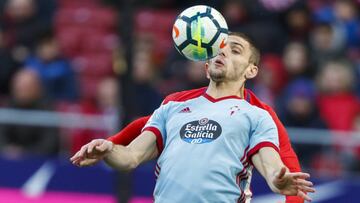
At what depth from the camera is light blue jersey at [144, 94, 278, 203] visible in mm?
7184

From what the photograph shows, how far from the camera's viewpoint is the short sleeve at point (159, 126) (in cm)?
753

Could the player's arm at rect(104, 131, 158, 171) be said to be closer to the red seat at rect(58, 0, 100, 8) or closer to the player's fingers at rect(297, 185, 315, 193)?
the player's fingers at rect(297, 185, 315, 193)

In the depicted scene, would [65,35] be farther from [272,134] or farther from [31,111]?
[272,134]

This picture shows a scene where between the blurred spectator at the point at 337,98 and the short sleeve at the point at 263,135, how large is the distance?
19.2 feet

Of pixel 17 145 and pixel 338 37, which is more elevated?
pixel 338 37

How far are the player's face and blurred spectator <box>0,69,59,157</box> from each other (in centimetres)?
602

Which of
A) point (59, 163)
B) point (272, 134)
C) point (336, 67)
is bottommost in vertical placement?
point (59, 163)

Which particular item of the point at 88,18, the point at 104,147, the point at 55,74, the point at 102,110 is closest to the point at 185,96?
the point at 104,147

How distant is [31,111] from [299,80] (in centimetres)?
297

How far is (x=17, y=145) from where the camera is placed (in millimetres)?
13430

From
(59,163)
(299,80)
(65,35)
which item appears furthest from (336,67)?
(65,35)

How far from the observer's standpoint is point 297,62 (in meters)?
13.7

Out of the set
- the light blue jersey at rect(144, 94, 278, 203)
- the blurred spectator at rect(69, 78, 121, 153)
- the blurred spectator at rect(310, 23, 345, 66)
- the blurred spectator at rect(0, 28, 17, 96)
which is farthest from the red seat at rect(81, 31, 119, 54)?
the light blue jersey at rect(144, 94, 278, 203)

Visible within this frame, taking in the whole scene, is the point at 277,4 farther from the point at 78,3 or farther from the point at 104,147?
the point at 104,147
